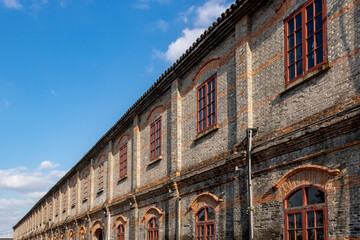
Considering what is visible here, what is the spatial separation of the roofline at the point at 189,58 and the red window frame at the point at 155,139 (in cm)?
108

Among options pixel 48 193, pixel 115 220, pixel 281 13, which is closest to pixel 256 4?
pixel 281 13

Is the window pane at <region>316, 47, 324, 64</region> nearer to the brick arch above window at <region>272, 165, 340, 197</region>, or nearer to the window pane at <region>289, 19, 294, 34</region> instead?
the window pane at <region>289, 19, 294, 34</region>

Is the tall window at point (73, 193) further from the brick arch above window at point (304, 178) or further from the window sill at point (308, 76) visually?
the window sill at point (308, 76)

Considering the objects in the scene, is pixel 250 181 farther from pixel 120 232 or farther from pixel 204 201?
pixel 120 232

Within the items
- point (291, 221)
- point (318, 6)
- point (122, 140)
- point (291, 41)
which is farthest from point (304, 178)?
point (122, 140)

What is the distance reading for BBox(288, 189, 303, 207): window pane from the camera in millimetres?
9508

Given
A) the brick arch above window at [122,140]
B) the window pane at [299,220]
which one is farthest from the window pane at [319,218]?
the brick arch above window at [122,140]

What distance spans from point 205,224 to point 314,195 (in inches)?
195

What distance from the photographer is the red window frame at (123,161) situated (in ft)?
69.9

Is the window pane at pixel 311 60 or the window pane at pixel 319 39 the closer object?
the window pane at pixel 319 39

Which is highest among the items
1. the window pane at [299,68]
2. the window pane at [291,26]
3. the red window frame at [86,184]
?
the window pane at [291,26]

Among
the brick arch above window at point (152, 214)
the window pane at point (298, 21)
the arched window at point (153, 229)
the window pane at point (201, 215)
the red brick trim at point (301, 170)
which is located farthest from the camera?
the arched window at point (153, 229)

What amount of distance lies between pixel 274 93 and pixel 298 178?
229 centimetres

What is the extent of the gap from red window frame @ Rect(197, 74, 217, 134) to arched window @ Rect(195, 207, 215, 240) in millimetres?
2580
